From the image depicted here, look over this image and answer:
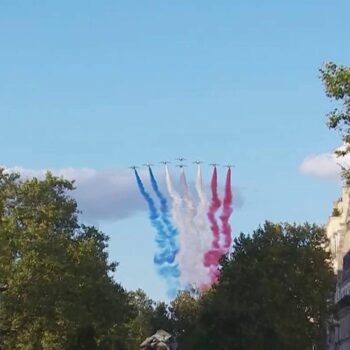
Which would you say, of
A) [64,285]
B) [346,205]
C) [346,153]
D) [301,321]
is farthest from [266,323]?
[346,153]

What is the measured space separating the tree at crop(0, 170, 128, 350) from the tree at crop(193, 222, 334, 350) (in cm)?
1369

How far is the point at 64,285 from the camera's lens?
92125 mm

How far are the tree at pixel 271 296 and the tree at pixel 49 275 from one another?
13.7 m

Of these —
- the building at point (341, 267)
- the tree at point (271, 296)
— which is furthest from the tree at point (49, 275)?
the building at point (341, 267)

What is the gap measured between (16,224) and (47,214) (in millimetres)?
2829

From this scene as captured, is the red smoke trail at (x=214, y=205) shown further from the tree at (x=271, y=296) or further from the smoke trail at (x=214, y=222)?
the tree at (x=271, y=296)

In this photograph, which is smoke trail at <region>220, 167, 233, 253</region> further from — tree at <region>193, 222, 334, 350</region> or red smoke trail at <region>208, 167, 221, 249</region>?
tree at <region>193, 222, 334, 350</region>

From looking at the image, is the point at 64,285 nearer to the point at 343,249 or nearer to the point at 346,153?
the point at 346,153

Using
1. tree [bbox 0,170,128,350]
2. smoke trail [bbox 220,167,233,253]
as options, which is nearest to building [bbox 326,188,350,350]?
smoke trail [bbox 220,167,233,253]

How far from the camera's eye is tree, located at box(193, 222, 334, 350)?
361 feet

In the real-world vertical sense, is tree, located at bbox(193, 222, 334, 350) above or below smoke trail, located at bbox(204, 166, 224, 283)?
A: below

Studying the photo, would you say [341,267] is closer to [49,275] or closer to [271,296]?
Result: [271,296]

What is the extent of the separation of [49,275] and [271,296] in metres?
27.3

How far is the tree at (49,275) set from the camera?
90.8m
